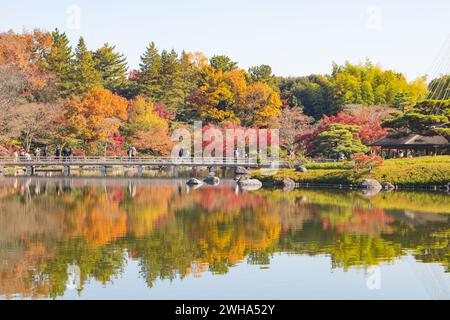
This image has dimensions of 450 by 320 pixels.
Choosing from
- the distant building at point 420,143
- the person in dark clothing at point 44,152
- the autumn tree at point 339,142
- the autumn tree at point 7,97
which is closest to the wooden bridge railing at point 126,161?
the person in dark clothing at point 44,152

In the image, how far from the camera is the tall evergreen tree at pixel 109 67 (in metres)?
70.4

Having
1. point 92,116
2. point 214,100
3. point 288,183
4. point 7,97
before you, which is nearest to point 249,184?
point 288,183

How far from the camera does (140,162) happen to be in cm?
5506

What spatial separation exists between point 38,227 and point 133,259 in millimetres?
6835

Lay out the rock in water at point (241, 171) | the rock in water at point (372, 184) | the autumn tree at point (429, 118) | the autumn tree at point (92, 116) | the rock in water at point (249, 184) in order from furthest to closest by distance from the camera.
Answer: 1. the autumn tree at point (92, 116)
2. the rock in water at point (241, 171)
3. the autumn tree at point (429, 118)
4. the rock in water at point (249, 184)
5. the rock in water at point (372, 184)

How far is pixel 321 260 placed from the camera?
17.5 metres

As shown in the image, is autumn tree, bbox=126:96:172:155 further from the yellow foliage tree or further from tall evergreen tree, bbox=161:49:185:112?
tall evergreen tree, bbox=161:49:185:112

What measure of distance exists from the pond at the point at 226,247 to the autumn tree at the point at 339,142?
13986 mm

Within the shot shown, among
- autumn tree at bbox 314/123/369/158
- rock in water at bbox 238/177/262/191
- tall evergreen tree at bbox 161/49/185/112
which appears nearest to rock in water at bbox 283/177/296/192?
rock in water at bbox 238/177/262/191

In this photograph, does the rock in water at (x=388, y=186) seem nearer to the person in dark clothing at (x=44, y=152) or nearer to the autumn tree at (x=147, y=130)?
the autumn tree at (x=147, y=130)

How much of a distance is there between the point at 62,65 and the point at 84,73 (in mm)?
2451

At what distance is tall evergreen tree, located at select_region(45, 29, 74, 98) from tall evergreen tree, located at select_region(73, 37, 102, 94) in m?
0.60

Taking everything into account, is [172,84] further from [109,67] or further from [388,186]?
[388,186]

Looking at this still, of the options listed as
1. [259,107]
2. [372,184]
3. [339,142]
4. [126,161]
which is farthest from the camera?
[259,107]
